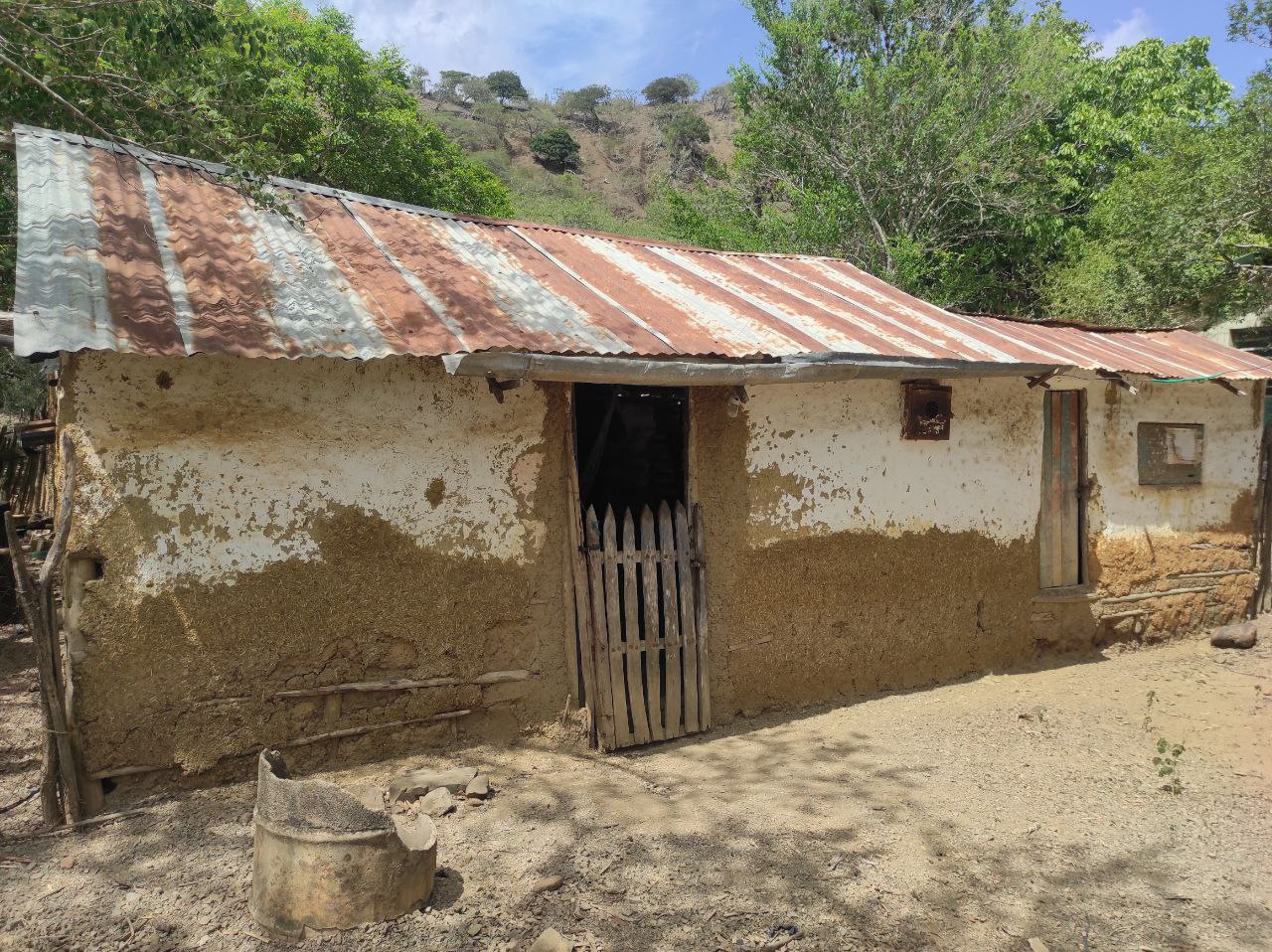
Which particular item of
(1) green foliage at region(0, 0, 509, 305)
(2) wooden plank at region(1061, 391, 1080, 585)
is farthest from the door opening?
(2) wooden plank at region(1061, 391, 1080, 585)

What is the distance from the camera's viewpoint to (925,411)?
5.84 metres

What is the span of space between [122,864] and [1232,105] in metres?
18.6

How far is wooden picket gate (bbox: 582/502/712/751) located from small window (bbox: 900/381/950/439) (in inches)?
74.1

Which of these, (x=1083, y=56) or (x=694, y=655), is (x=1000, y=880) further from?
(x=1083, y=56)

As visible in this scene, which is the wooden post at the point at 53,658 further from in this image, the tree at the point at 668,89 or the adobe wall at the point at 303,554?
the tree at the point at 668,89

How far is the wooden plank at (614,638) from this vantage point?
186 inches

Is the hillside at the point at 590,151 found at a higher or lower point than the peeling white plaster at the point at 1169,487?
higher

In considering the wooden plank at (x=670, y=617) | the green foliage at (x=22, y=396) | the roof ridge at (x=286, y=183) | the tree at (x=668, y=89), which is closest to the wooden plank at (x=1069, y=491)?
the roof ridge at (x=286, y=183)

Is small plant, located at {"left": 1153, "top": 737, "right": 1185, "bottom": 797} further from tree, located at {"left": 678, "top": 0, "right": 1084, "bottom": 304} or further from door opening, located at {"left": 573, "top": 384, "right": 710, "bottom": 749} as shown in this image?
tree, located at {"left": 678, "top": 0, "right": 1084, "bottom": 304}

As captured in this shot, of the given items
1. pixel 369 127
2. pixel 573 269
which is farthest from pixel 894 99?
pixel 573 269

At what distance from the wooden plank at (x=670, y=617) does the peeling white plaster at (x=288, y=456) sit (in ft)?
2.61

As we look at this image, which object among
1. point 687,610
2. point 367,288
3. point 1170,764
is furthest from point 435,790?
point 1170,764

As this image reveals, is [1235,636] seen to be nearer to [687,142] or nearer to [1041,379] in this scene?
[1041,379]

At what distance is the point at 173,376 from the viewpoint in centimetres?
367
